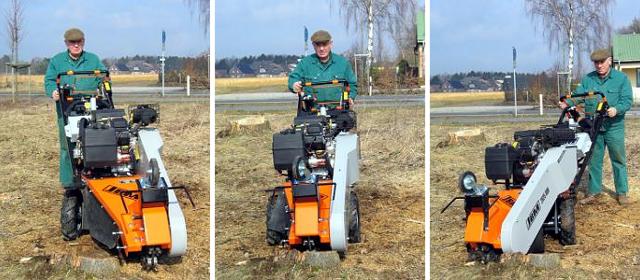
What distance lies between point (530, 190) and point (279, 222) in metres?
1.79

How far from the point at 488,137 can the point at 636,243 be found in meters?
2.56

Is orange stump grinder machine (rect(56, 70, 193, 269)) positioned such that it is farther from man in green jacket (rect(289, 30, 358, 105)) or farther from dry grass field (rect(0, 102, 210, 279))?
man in green jacket (rect(289, 30, 358, 105))

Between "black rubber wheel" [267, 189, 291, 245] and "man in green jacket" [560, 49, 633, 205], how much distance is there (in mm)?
2589

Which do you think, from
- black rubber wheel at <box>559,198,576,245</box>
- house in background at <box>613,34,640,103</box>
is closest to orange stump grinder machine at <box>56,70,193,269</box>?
black rubber wheel at <box>559,198,576,245</box>

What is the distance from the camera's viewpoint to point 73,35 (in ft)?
21.9

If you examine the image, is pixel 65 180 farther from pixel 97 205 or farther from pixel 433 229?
pixel 433 229

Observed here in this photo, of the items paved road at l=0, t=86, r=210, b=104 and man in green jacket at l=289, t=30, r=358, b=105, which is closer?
man in green jacket at l=289, t=30, r=358, b=105

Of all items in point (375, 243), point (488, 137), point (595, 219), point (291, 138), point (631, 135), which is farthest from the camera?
point (631, 135)

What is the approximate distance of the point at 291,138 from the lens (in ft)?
17.4

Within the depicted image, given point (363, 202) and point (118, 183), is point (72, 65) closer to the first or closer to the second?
point (118, 183)

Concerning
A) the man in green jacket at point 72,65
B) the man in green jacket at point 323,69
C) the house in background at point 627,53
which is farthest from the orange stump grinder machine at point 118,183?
the house in background at point 627,53

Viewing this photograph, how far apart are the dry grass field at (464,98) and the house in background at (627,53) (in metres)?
2.12

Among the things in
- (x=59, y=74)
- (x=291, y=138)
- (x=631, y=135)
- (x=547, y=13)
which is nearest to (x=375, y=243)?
(x=291, y=138)

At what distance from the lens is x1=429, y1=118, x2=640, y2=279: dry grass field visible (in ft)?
17.1
